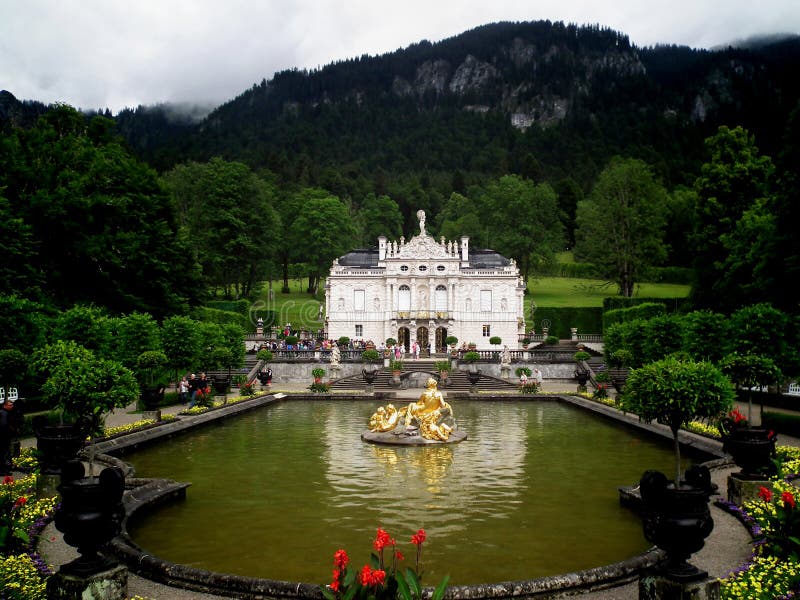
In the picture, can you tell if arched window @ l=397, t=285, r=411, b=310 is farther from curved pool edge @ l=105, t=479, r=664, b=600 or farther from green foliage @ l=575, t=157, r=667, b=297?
curved pool edge @ l=105, t=479, r=664, b=600

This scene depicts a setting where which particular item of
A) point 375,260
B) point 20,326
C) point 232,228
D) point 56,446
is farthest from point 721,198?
point 232,228

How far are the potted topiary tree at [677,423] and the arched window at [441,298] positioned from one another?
4362cm

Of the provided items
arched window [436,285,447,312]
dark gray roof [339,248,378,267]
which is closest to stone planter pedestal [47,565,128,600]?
arched window [436,285,447,312]

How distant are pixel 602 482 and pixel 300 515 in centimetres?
757

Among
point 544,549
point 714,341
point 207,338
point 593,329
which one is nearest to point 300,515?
point 544,549

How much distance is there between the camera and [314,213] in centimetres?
7712

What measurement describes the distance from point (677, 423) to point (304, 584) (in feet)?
25.2

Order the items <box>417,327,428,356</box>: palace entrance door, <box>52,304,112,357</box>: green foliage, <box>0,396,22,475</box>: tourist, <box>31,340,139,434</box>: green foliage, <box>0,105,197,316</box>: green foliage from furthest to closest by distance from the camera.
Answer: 1. <box>417,327,428,356</box>: palace entrance door
2. <box>0,105,197,316</box>: green foliage
3. <box>52,304,112,357</box>: green foliage
4. <box>0,396,22,475</box>: tourist
5. <box>31,340,139,434</box>: green foliage

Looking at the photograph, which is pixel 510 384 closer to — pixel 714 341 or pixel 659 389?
pixel 714 341

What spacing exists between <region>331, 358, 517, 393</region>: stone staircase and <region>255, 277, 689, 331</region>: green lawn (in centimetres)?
2162

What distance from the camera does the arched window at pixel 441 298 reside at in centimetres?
5775

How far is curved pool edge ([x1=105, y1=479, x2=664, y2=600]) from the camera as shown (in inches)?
360

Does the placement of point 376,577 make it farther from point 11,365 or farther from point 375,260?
point 375,260

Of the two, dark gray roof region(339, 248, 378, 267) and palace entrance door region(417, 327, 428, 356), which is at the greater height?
dark gray roof region(339, 248, 378, 267)
